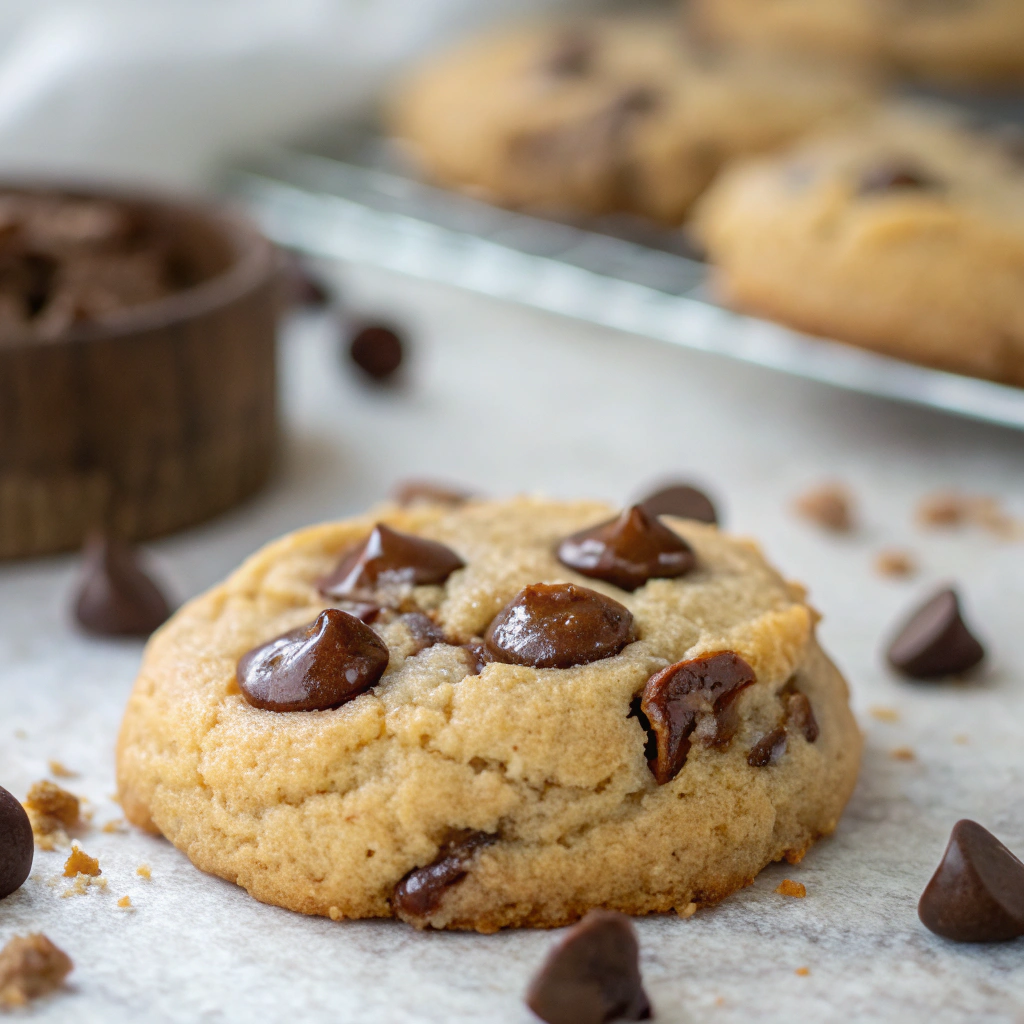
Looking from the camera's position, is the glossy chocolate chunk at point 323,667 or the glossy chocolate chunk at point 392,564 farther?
the glossy chocolate chunk at point 392,564

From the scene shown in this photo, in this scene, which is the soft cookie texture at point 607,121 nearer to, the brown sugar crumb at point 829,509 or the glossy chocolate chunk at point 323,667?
the brown sugar crumb at point 829,509

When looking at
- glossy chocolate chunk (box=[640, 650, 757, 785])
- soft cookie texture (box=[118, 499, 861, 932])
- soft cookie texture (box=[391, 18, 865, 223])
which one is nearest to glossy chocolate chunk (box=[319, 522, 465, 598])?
soft cookie texture (box=[118, 499, 861, 932])

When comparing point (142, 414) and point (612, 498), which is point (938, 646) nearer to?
point (612, 498)

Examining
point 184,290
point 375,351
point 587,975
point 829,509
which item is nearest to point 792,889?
point 587,975

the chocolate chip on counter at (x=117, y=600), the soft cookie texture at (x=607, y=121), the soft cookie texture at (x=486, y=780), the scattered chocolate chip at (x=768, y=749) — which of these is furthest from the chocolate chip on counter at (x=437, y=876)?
the soft cookie texture at (x=607, y=121)

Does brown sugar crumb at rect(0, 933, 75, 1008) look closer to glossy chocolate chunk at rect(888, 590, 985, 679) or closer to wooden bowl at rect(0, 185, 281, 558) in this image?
wooden bowl at rect(0, 185, 281, 558)

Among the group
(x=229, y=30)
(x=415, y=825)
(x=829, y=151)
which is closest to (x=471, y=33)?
(x=229, y=30)

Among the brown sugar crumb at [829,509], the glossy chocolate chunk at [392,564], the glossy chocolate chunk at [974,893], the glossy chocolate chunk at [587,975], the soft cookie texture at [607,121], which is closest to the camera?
the glossy chocolate chunk at [587,975]
